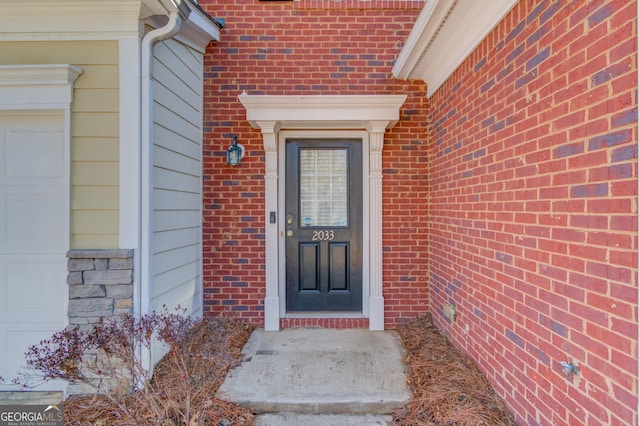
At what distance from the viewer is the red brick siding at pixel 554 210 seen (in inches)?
48.7

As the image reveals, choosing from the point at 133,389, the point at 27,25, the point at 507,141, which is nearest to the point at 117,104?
the point at 27,25

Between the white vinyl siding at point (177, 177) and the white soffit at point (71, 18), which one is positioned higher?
the white soffit at point (71, 18)

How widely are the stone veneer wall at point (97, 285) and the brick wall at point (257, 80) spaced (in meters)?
1.13

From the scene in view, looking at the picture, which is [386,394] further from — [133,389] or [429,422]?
[133,389]

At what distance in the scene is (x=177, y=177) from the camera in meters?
2.81

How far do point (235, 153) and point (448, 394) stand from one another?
8.65 ft

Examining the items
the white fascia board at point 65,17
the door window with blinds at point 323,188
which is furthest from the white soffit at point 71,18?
the door window with blinds at point 323,188

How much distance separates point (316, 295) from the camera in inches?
135

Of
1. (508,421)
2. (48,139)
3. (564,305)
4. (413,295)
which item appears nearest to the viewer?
(564,305)

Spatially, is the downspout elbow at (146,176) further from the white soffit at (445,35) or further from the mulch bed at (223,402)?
the white soffit at (445,35)

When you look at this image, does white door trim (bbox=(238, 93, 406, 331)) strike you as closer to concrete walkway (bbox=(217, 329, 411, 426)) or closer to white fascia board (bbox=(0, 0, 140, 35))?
concrete walkway (bbox=(217, 329, 411, 426))

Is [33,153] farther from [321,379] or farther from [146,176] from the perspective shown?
[321,379]

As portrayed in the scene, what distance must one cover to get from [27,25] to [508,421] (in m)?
3.95

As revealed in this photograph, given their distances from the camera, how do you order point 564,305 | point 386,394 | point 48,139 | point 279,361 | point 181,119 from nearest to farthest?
point 564,305 → point 386,394 → point 48,139 → point 279,361 → point 181,119
